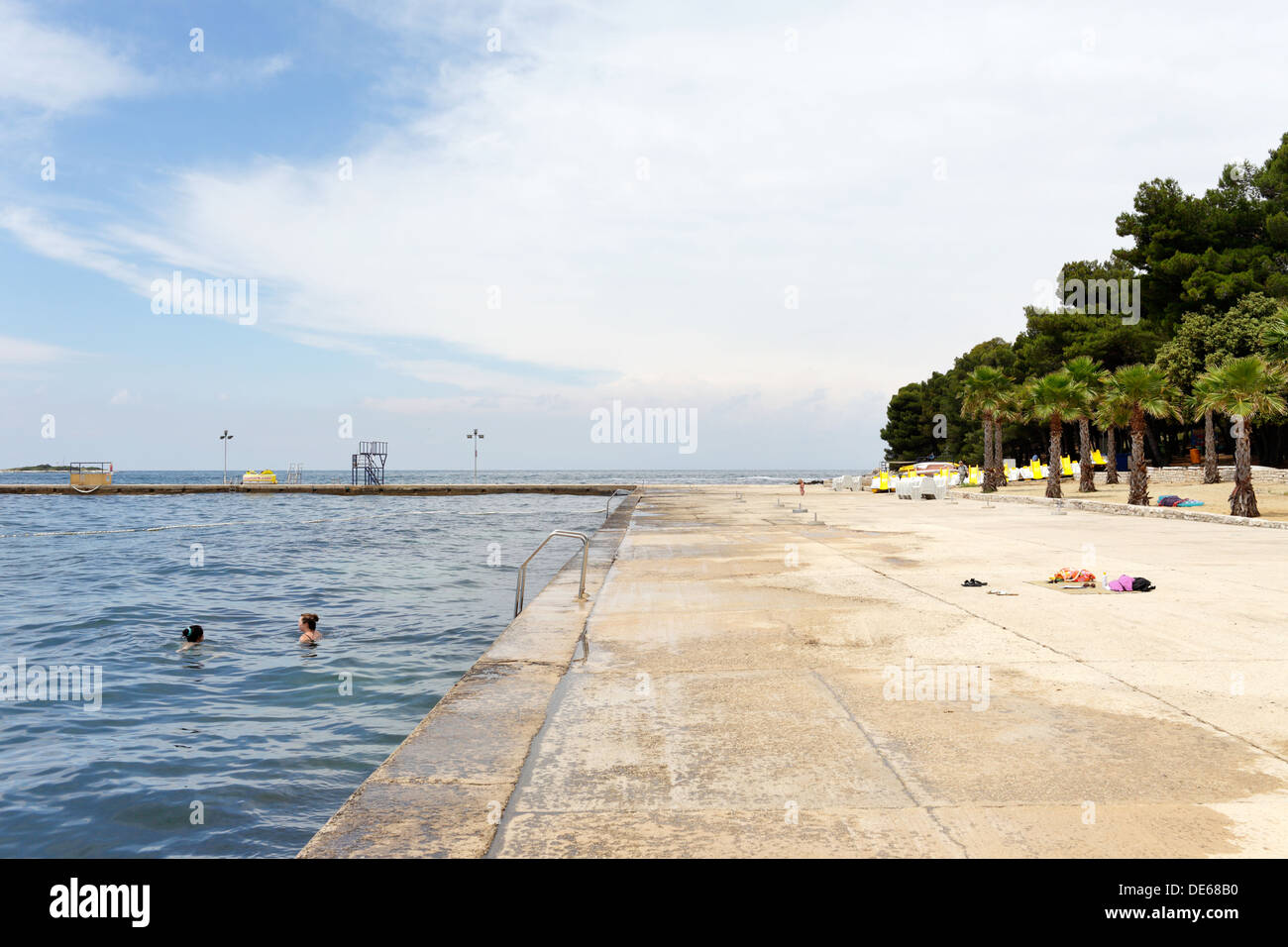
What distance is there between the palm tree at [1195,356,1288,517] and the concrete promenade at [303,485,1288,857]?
15.3 meters

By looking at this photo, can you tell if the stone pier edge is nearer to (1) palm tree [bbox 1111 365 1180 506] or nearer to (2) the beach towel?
(2) the beach towel

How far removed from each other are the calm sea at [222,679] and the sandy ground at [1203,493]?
2122cm

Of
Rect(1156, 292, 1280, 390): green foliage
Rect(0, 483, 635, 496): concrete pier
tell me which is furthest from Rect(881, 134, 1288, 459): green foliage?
Rect(0, 483, 635, 496): concrete pier

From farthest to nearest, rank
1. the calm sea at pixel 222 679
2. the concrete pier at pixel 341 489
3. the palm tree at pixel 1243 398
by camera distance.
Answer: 1. the concrete pier at pixel 341 489
2. the palm tree at pixel 1243 398
3. the calm sea at pixel 222 679

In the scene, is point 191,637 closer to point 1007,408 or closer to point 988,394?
point 988,394

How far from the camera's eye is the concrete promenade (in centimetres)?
357

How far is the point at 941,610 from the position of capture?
30.9 ft

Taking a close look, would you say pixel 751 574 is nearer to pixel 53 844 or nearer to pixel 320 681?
pixel 320 681

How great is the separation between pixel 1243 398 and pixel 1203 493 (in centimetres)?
1213

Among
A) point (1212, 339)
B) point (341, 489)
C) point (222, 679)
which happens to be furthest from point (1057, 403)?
point (341, 489)

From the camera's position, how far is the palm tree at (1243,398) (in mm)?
Result: 23672

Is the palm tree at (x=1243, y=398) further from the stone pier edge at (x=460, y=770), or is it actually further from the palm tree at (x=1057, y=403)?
the stone pier edge at (x=460, y=770)

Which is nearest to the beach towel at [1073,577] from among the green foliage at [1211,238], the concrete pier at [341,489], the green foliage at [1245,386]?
the green foliage at [1245,386]
